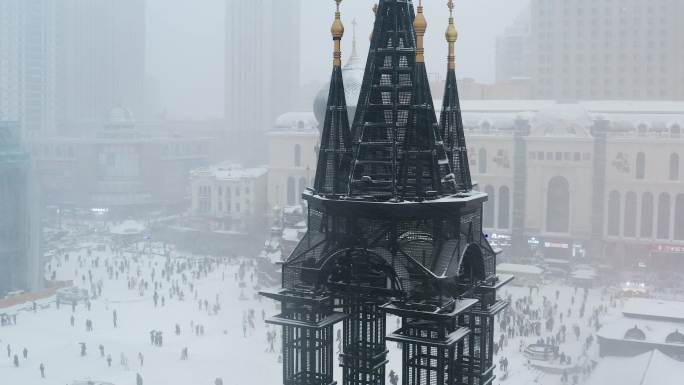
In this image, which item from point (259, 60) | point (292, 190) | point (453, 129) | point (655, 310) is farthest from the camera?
point (259, 60)

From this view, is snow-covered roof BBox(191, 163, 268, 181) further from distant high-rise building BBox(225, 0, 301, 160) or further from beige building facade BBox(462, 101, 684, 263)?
distant high-rise building BBox(225, 0, 301, 160)

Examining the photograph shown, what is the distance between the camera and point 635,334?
104 ft

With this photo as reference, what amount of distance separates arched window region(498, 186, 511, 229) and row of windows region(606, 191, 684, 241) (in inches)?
275

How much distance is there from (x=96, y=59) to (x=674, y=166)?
83368mm

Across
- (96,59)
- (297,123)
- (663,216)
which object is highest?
(96,59)

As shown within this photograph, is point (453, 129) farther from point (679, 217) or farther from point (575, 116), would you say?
point (679, 217)

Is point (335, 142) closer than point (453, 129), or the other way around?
point (335, 142)

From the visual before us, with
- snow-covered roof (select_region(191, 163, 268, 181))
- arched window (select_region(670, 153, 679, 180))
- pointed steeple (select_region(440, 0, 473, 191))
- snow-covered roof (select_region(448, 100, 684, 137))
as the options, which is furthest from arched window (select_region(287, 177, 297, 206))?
pointed steeple (select_region(440, 0, 473, 191))

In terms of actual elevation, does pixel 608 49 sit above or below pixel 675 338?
above

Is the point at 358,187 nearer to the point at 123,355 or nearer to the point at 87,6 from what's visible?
the point at 123,355

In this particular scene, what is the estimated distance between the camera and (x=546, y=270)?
5525 cm

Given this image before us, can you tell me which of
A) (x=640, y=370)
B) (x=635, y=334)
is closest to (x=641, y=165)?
(x=635, y=334)

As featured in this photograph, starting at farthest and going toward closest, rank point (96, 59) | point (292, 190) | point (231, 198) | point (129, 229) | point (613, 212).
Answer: point (96, 59) → point (292, 190) → point (231, 198) → point (129, 229) → point (613, 212)

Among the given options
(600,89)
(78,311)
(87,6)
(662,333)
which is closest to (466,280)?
(662,333)
